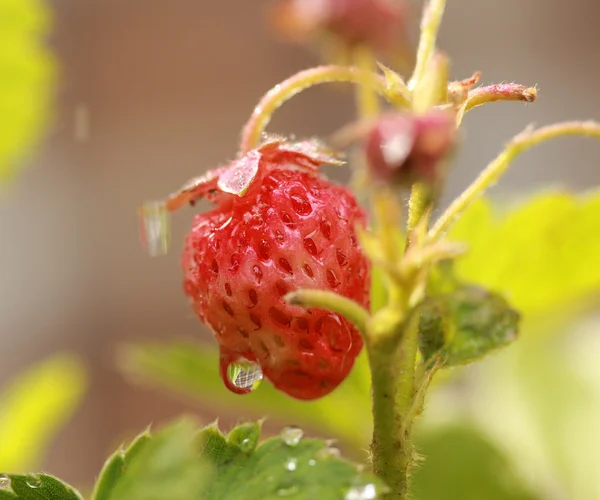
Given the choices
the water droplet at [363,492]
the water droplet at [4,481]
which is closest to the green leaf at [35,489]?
the water droplet at [4,481]

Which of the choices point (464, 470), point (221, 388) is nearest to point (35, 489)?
point (221, 388)

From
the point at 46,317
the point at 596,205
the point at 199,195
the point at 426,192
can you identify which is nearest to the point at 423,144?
the point at 426,192

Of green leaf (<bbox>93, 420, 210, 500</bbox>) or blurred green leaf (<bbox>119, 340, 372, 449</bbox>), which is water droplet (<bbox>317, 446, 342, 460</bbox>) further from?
blurred green leaf (<bbox>119, 340, 372, 449</bbox>)

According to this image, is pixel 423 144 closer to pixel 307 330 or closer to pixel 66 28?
pixel 307 330

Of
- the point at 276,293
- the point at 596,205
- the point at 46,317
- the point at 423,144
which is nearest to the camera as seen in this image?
the point at 423,144

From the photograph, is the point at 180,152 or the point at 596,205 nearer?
the point at 596,205
